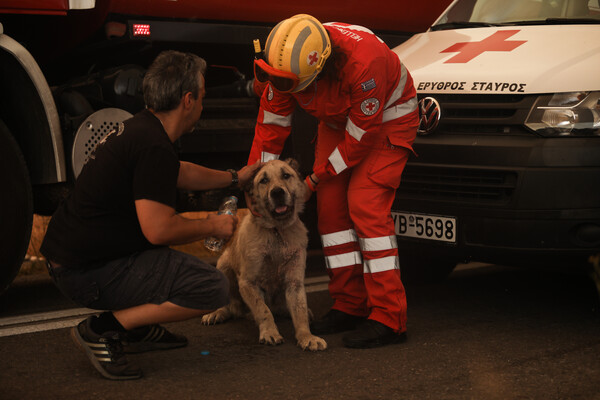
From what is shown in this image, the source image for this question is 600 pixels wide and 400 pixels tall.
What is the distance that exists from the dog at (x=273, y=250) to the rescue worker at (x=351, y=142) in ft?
0.49

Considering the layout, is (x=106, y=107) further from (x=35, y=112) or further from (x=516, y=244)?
(x=516, y=244)

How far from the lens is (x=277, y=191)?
172 inches

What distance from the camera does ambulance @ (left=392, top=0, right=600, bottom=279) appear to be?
13.8 ft

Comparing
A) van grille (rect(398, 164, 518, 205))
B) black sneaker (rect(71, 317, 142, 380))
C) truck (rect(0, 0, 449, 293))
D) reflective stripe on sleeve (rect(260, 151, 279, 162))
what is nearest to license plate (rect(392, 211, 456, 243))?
van grille (rect(398, 164, 518, 205))

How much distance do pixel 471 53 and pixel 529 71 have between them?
0.52 m

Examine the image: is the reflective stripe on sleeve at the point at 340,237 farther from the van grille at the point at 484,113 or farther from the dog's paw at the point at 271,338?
the van grille at the point at 484,113

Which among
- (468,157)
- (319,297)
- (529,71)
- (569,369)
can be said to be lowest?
(319,297)

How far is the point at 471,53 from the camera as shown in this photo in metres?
4.84

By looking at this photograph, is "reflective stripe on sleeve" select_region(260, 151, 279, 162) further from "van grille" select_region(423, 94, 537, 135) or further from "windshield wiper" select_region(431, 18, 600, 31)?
"windshield wiper" select_region(431, 18, 600, 31)

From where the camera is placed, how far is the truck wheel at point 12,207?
463cm

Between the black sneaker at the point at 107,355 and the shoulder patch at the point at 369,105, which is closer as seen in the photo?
the black sneaker at the point at 107,355

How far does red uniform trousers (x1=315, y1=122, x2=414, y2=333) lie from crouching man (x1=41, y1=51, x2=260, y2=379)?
0.85 m

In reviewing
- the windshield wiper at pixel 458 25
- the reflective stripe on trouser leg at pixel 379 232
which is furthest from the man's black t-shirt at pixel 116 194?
the windshield wiper at pixel 458 25

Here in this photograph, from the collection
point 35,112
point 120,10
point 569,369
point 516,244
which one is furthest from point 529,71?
point 35,112
